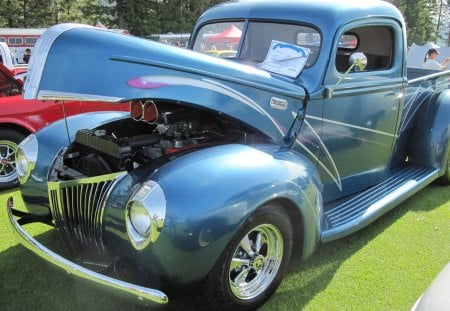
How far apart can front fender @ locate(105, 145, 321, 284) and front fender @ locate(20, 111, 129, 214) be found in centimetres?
85

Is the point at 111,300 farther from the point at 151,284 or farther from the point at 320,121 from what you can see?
the point at 320,121

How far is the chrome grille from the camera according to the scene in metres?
2.45

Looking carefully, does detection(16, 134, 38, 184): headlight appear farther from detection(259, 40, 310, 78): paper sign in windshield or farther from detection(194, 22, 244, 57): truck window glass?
detection(259, 40, 310, 78): paper sign in windshield

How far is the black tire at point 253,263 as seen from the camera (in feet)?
7.52

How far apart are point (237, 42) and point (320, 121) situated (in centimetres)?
97

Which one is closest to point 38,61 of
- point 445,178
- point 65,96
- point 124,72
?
point 65,96

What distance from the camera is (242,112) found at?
2.74 m

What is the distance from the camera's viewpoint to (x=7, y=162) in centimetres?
496

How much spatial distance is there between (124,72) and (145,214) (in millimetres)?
772

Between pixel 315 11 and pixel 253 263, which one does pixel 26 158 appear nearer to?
pixel 253 263

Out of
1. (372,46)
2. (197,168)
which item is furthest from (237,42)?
(197,168)

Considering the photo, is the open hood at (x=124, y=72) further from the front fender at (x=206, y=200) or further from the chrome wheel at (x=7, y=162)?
the chrome wheel at (x=7, y=162)

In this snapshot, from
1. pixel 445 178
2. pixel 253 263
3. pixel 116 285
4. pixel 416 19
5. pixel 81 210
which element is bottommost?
pixel 445 178

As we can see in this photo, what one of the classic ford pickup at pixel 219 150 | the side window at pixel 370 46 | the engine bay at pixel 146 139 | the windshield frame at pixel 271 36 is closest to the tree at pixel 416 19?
the side window at pixel 370 46
